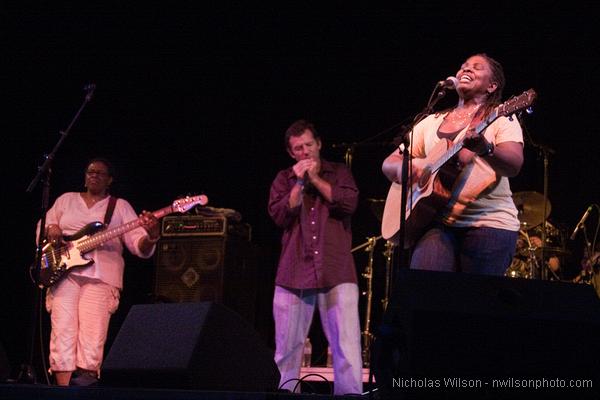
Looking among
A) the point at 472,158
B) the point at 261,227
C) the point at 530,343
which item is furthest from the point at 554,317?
the point at 261,227

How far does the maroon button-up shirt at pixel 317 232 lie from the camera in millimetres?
5012

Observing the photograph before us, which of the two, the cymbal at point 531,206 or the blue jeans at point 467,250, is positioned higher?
the cymbal at point 531,206

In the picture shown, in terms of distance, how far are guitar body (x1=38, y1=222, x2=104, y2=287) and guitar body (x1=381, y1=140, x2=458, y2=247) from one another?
11.0ft

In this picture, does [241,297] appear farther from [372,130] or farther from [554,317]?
[554,317]

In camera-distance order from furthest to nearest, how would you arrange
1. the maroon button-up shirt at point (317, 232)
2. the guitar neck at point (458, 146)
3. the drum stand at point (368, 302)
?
→ 1. the drum stand at point (368, 302)
2. the maroon button-up shirt at point (317, 232)
3. the guitar neck at point (458, 146)

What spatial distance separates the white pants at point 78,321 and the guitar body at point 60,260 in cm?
8

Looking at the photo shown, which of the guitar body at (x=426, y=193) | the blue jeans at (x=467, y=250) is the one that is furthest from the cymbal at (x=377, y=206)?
the blue jeans at (x=467, y=250)

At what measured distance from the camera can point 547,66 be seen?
24.1ft

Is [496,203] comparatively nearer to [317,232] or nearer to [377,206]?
[317,232]

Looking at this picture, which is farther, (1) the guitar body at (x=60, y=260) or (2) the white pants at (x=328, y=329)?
(1) the guitar body at (x=60, y=260)

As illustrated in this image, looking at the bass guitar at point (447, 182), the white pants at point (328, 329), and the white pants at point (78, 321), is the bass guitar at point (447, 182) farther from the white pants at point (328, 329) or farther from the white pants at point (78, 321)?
the white pants at point (78, 321)

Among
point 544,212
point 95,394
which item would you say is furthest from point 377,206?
point 95,394

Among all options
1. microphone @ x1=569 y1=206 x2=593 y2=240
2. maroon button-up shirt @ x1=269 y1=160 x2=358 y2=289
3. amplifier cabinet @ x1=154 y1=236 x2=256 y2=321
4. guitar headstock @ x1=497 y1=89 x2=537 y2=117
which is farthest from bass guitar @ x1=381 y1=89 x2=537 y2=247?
microphone @ x1=569 y1=206 x2=593 y2=240

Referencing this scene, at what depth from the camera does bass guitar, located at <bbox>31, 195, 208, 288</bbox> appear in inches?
259
